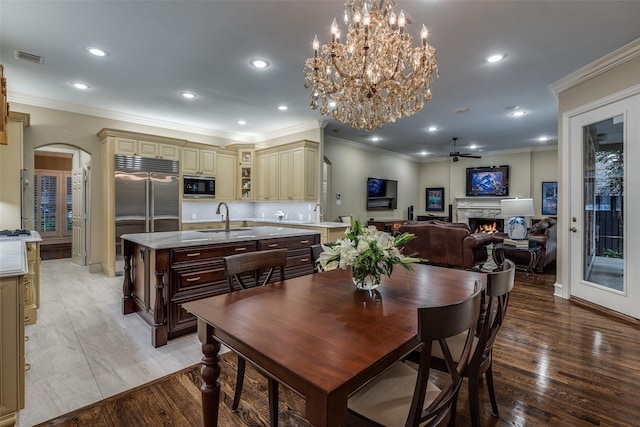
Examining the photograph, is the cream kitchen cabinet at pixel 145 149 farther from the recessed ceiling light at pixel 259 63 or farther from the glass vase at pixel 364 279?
the glass vase at pixel 364 279

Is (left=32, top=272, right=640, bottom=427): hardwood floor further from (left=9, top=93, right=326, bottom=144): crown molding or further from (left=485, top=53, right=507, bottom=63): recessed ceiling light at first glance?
(left=9, top=93, right=326, bottom=144): crown molding

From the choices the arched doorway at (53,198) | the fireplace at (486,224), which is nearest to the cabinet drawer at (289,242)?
the fireplace at (486,224)

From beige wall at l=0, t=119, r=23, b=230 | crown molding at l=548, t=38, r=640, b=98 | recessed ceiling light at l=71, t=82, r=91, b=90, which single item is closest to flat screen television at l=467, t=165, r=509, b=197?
crown molding at l=548, t=38, r=640, b=98

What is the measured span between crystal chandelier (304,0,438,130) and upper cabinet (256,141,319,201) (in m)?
3.07

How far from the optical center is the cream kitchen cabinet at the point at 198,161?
20.0 ft

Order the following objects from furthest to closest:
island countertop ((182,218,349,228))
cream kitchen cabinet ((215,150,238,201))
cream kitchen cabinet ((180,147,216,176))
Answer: cream kitchen cabinet ((215,150,238,201))
cream kitchen cabinet ((180,147,216,176))
island countertop ((182,218,349,228))

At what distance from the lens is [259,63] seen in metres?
3.67

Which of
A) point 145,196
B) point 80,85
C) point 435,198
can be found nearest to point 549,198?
point 435,198

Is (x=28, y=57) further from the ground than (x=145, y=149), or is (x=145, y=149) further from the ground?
(x=28, y=57)

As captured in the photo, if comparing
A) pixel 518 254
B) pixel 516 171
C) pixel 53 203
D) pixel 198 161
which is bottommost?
pixel 518 254

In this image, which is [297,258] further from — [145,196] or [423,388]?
[145,196]

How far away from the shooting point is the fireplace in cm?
903

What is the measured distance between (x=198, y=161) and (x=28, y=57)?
9.76 ft

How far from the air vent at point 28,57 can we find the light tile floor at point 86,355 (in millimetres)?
2874
